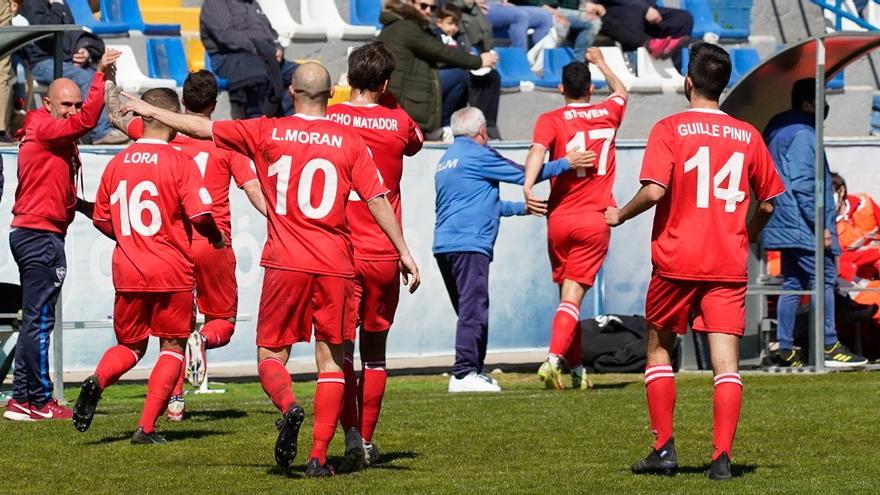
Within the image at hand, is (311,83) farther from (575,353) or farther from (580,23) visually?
(580,23)

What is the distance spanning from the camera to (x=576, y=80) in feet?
46.0

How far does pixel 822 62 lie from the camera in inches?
591

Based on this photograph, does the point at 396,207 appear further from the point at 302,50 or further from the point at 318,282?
the point at 302,50

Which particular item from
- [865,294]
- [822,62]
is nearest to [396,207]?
[822,62]

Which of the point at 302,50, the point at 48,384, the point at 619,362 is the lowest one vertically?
the point at 619,362

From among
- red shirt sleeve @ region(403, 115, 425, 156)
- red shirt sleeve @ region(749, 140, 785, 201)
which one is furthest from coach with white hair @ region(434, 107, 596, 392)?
red shirt sleeve @ region(749, 140, 785, 201)

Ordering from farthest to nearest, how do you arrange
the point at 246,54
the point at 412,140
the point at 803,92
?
the point at 246,54 → the point at 803,92 → the point at 412,140

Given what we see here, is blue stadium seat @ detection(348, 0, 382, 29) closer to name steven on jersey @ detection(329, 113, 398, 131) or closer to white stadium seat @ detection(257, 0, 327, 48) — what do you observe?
white stadium seat @ detection(257, 0, 327, 48)

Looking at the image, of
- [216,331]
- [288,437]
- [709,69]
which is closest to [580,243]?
[216,331]

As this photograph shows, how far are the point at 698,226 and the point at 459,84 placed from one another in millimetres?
10346

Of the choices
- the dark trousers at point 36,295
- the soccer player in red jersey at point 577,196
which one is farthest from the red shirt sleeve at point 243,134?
the soccer player in red jersey at point 577,196

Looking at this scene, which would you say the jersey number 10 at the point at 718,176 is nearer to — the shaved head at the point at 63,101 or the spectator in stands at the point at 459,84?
the shaved head at the point at 63,101

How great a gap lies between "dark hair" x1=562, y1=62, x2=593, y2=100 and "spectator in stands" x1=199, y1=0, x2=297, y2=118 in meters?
5.13

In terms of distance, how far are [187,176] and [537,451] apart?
2.59 metres
